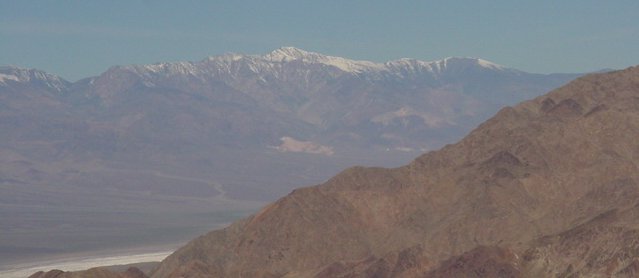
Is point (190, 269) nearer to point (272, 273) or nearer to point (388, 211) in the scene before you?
point (272, 273)

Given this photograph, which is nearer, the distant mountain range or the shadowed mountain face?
the distant mountain range

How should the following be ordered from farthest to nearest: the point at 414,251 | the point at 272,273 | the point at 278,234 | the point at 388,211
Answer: the point at 388,211 < the point at 278,234 < the point at 272,273 < the point at 414,251

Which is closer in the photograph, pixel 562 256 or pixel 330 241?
pixel 562 256

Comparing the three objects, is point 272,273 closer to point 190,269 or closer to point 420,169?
point 190,269

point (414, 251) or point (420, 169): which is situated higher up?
point (420, 169)

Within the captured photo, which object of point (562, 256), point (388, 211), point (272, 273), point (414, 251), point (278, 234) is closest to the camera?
point (562, 256)

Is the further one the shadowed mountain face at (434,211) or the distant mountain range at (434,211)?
the shadowed mountain face at (434,211)

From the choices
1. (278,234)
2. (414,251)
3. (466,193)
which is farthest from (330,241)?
(414,251)
